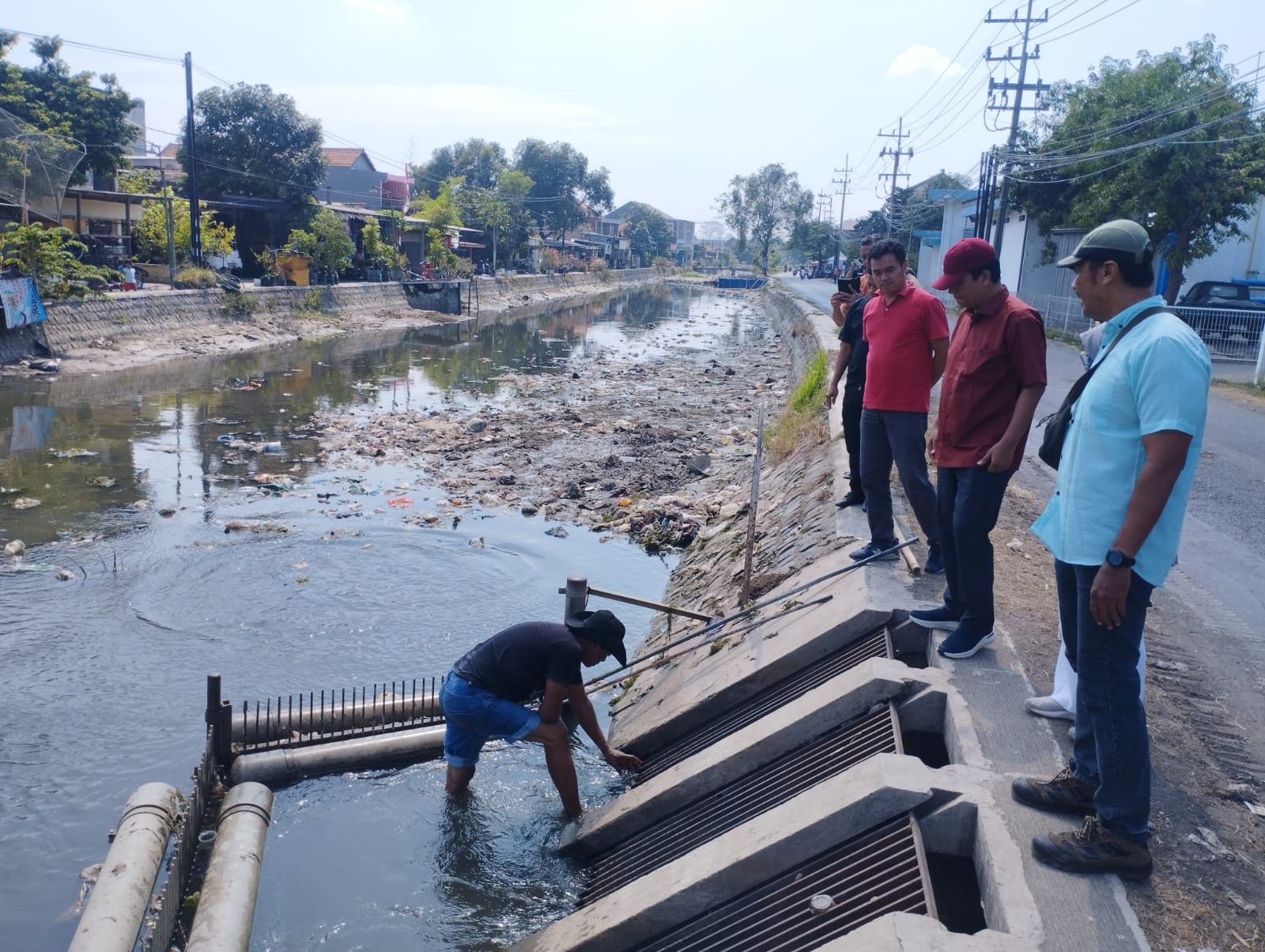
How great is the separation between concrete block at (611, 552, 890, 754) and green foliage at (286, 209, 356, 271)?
92.8ft

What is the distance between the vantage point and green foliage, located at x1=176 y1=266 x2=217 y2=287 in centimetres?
2525

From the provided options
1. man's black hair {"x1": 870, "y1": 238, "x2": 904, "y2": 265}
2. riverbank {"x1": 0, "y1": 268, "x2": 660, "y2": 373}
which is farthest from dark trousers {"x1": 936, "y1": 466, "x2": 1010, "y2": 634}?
riverbank {"x1": 0, "y1": 268, "x2": 660, "y2": 373}

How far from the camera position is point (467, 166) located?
71.8 m

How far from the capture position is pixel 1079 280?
2828mm

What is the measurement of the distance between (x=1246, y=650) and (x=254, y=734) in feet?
16.8

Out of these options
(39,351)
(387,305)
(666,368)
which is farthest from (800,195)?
(39,351)

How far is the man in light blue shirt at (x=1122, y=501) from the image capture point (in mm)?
2502

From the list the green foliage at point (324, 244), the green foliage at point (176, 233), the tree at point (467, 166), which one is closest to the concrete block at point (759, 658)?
the green foliage at point (176, 233)

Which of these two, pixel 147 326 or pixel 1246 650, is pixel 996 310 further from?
pixel 147 326

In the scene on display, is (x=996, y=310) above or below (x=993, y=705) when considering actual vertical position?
above

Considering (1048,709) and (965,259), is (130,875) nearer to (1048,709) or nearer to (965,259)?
(1048,709)

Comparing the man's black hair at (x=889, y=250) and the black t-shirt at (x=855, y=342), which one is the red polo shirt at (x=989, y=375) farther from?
the black t-shirt at (x=855, y=342)

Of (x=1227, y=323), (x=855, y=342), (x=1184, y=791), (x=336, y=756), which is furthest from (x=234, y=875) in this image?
(x=1227, y=323)

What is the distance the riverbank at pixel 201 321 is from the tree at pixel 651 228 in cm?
6407
